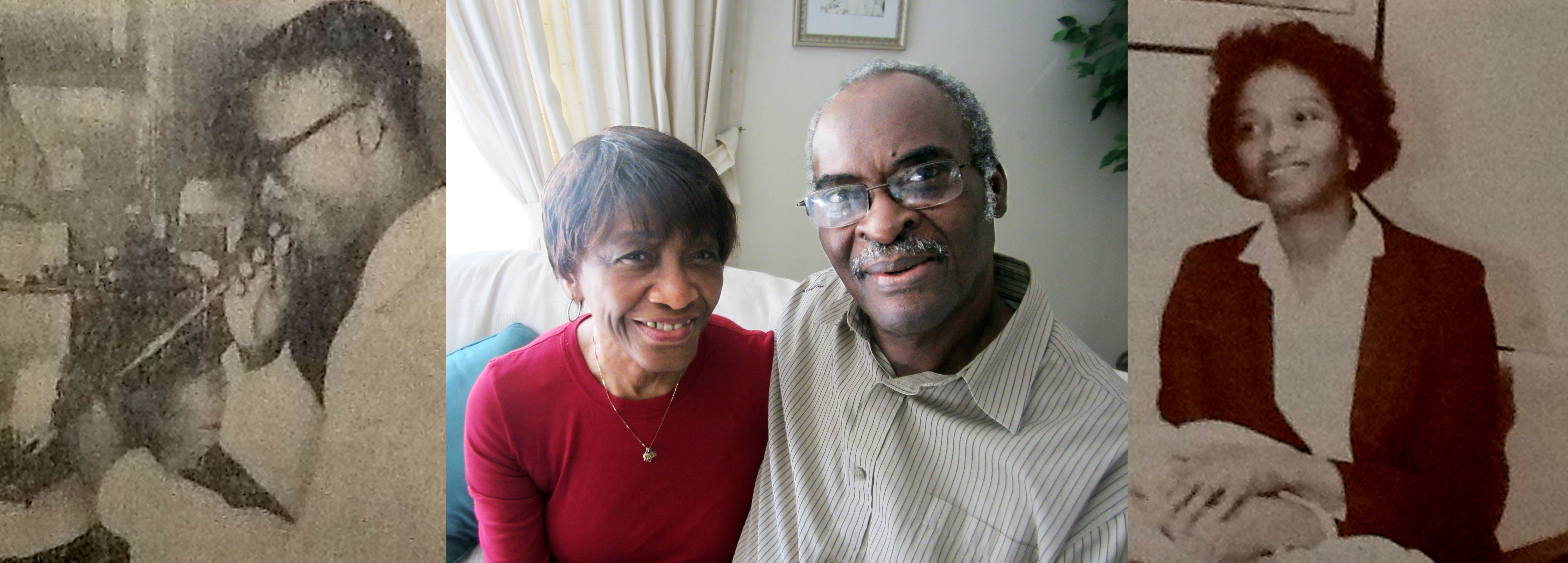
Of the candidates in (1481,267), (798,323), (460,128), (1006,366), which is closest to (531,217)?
(460,128)

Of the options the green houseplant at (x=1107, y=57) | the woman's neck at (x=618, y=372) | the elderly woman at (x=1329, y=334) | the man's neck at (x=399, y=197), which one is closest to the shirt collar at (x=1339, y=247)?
the elderly woman at (x=1329, y=334)

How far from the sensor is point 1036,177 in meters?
0.58

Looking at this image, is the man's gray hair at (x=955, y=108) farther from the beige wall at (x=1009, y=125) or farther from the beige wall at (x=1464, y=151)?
the beige wall at (x=1464, y=151)

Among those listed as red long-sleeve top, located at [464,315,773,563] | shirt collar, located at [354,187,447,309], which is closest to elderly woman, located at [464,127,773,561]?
red long-sleeve top, located at [464,315,773,563]

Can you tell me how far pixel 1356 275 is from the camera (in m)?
0.47

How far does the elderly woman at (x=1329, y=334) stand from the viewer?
467 mm

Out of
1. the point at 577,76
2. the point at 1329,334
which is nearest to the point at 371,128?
the point at 577,76

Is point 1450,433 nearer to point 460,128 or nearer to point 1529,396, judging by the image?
point 1529,396

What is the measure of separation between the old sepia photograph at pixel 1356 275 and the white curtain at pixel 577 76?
0.97 feet

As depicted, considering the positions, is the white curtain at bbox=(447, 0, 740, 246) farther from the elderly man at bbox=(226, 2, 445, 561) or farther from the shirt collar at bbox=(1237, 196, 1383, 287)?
the shirt collar at bbox=(1237, 196, 1383, 287)

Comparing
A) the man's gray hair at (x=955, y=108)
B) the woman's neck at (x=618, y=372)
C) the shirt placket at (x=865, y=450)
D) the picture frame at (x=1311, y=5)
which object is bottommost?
the shirt placket at (x=865, y=450)

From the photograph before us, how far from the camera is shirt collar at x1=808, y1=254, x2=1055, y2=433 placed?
584 millimetres

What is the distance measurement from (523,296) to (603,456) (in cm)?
14

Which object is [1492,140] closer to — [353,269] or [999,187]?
[999,187]
